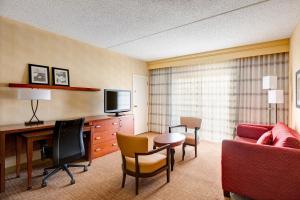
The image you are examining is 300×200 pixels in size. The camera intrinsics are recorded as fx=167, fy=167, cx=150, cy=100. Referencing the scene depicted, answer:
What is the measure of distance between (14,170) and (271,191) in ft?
12.7

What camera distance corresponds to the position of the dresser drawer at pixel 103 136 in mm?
3535

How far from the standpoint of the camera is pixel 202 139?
492 centimetres

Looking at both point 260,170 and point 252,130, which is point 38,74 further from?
point 252,130

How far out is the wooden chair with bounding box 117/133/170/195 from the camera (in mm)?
2104

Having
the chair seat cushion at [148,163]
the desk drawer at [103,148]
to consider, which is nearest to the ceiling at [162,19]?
the chair seat cushion at [148,163]

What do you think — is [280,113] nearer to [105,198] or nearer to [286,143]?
[286,143]

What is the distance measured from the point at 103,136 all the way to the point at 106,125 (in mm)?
246

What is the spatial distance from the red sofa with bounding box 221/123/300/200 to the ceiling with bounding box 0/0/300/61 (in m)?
1.87

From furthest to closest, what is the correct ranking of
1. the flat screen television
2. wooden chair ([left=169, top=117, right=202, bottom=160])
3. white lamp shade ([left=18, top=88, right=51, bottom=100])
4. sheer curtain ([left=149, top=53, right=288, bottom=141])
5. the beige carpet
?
the flat screen television
sheer curtain ([left=149, top=53, right=288, bottom=141])
wooden chair ([left=169, top=117, right=202, bottom=160])
white lamp shade ([left=18, top=88, right=51, bottom=100])
the beige carpet

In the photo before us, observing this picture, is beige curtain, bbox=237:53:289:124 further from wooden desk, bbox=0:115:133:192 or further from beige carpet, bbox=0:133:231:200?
wooden desk, bbox=0:115:133:192

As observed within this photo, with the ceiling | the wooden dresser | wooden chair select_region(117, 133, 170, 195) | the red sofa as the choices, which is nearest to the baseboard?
the wooden dresser

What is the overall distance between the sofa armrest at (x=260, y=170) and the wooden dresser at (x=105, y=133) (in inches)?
97.9

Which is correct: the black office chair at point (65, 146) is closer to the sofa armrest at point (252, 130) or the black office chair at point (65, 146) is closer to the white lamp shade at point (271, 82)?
the sofa armrest at point (252, 130)

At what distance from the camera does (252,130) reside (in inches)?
134
